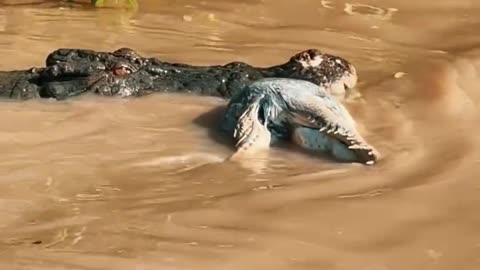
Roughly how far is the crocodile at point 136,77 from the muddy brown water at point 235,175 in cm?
8

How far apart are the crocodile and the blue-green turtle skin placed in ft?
1.16

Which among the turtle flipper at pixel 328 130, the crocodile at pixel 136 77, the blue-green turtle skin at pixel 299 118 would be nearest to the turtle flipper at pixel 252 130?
the blue-green turtle skin at pixel 299 118

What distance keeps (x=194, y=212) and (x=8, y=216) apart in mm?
627

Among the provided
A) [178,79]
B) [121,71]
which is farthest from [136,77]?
[178,79]

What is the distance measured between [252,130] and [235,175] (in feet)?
1.29

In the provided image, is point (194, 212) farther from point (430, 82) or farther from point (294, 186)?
point (430, 82)

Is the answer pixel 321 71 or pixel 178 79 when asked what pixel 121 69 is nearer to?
pixel 178 79

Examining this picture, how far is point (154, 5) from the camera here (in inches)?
275

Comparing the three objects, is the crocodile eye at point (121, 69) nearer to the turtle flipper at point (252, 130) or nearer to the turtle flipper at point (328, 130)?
the turtle flipper at point (252, 130)

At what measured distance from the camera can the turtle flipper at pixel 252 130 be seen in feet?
13.9

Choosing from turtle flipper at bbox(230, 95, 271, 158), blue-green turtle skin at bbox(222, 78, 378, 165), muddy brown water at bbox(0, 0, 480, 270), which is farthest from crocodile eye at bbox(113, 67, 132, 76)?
turtle flipper at bbox(230, 95, 271, 158)

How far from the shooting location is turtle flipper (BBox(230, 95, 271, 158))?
13.9 feet

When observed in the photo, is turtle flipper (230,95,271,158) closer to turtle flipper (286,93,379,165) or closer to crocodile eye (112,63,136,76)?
turtle flipper (286,93,379,165)

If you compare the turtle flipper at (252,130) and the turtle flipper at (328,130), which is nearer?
the turtle flipper at (328,130)
